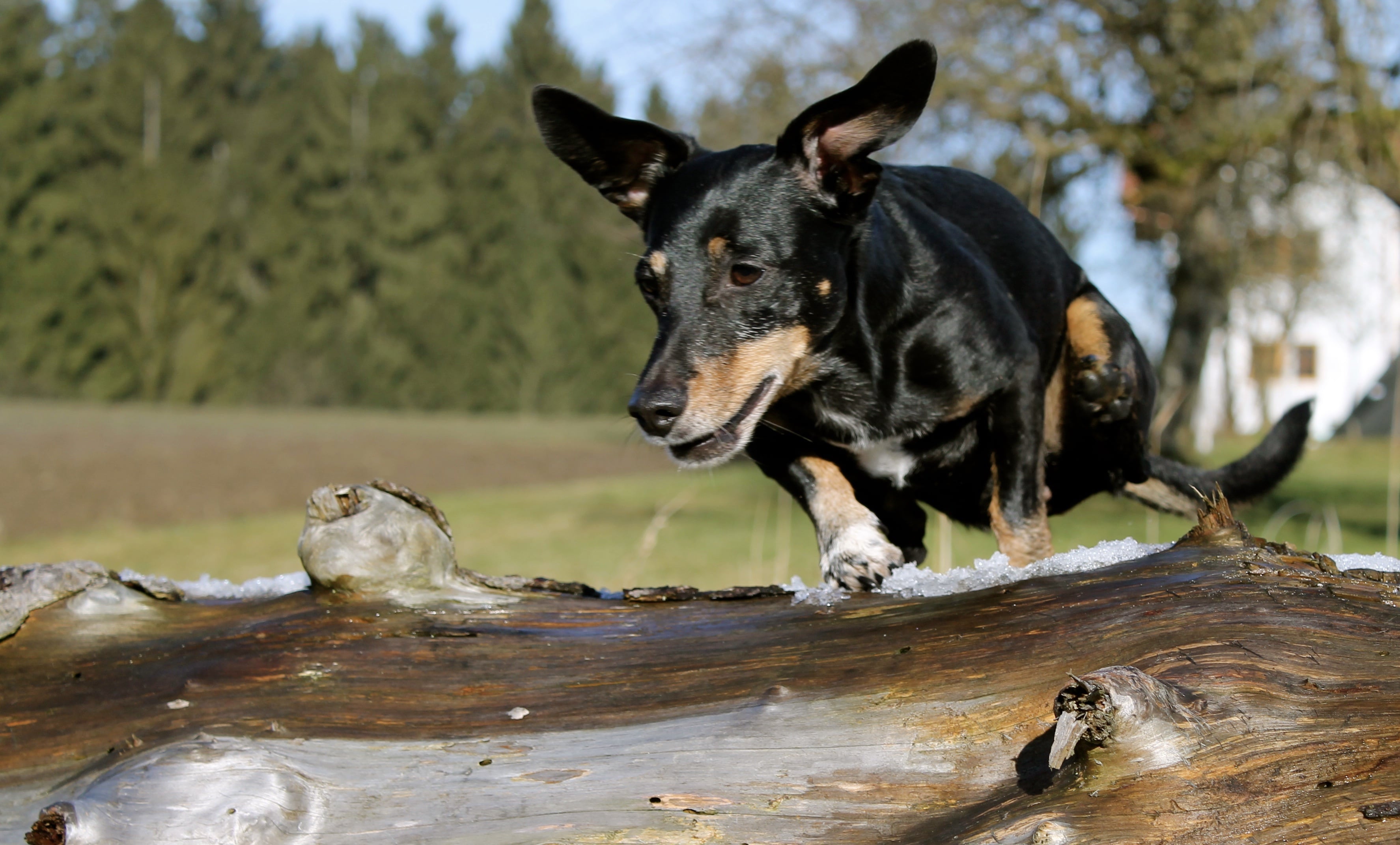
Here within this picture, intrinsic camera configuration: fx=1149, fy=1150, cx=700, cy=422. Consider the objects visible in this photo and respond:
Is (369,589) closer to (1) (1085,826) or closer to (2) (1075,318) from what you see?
(1) (1085,826)

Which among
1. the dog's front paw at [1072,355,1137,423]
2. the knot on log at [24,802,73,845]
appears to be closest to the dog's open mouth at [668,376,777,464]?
the dog's front paw at [1072,355,1137,423]

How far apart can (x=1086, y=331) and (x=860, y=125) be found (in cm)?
117

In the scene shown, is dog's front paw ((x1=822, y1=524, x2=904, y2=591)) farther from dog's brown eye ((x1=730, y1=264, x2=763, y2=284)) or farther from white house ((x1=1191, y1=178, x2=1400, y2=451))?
white house ((x1=1191, y1=178, x2=1400, y2=451))

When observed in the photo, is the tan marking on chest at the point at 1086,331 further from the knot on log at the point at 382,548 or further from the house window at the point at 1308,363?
the house window at the point at 1308,363

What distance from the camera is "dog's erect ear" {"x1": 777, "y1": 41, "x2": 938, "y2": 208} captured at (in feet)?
8.70

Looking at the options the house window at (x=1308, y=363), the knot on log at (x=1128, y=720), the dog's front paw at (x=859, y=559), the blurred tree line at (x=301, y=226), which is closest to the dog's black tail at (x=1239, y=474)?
the dog's front paw at (x=859, y=559)

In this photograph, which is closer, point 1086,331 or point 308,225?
point 1086,331

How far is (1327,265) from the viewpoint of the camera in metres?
30.1

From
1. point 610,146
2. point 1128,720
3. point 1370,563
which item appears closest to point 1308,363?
point 610,146

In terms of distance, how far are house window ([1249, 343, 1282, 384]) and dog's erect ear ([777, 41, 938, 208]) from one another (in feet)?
112

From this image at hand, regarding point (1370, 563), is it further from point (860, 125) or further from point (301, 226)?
point (301, 226)

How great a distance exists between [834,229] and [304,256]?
24558 mm

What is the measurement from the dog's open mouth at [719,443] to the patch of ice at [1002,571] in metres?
0.50

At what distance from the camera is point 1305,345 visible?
37.9 metres
